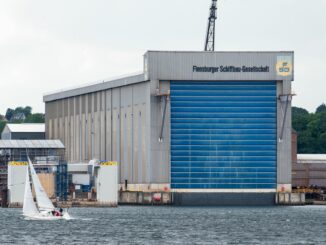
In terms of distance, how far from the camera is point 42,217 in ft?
591

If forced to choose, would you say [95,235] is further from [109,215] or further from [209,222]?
[109,215]

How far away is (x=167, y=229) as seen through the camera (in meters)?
160

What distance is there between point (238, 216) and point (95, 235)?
5029cm

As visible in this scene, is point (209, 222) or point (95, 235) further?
point (209, 222)

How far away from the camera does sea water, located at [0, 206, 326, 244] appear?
463 ft

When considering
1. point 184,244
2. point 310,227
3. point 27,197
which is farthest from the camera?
point 27,197

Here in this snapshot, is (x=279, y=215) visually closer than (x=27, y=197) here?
No

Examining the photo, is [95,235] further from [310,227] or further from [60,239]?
[310,227]

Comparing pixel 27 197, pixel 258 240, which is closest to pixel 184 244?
pixel 258 240

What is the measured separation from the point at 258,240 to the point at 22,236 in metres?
24.0

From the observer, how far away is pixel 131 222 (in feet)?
577

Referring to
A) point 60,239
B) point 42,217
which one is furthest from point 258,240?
point 42,217

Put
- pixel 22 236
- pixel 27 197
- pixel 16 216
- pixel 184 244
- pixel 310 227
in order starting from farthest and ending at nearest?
pixel 16 216, pixel 27 197, pixel 310 227, pixel 22 236, pixel 184 244

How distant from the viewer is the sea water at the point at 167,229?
463 ft
